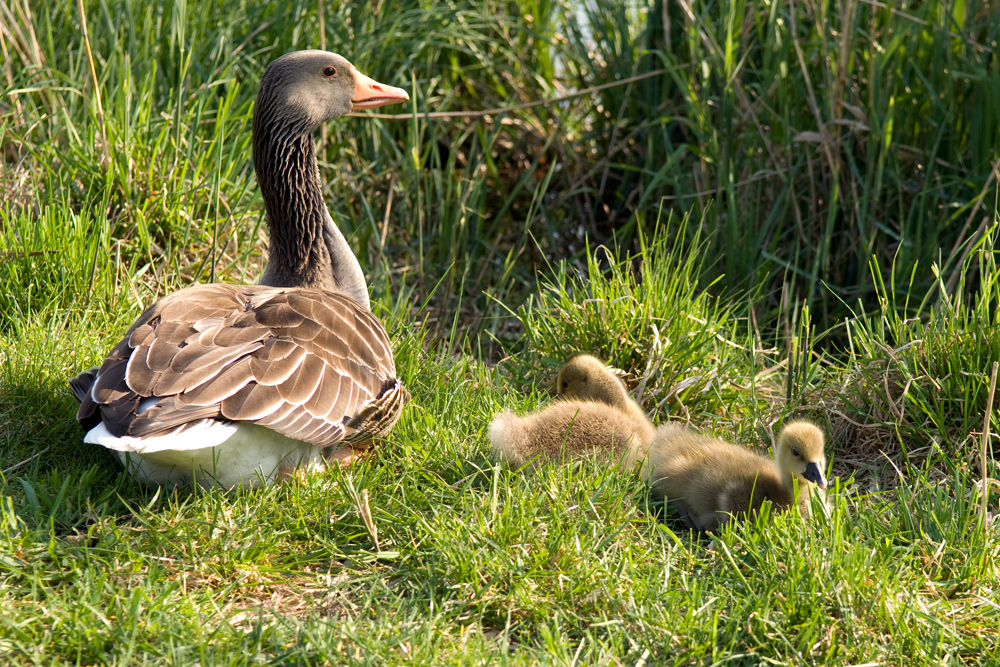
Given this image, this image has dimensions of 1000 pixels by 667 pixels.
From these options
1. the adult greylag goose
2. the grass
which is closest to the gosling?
the grass

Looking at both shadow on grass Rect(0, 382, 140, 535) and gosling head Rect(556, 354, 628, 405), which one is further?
gosling head Rect(556, 354, 628, 405)

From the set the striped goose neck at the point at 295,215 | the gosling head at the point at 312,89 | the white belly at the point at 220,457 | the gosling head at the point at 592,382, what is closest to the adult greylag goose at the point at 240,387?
the white belly at the point at 220,457

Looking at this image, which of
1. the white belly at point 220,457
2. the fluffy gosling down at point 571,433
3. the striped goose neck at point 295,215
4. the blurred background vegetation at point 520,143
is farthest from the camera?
the blurred background vegetation at point 520,143

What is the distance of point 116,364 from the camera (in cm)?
349

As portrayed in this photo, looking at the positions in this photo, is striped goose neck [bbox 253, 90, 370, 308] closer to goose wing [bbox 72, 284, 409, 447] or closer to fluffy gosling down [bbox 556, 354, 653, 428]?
goose wing [bbox 72, 284, 409, 447]

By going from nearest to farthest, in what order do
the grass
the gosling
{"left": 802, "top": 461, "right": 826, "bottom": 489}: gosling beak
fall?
the grass < {"left": 802, "top": 461, "right": 826, "bottom": 489}: gosling beak < the gosling

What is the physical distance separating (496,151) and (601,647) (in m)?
5.22

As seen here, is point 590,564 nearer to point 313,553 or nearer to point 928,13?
point 313,553

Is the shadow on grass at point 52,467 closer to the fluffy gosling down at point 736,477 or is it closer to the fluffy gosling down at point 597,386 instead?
the fluffy gosling down at point 597,386

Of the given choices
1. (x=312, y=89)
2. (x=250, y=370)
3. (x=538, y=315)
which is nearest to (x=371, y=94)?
(x=312, y=89)

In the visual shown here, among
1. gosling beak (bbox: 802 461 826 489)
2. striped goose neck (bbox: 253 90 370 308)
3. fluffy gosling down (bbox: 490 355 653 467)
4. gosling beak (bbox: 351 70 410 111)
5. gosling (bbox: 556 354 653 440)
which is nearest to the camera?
gosling beak (bbox: 802 461 826 489)

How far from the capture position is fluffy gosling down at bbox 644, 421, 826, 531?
3434mm

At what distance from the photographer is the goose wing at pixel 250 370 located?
325 cm

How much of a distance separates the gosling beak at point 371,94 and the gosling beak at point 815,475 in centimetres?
297
